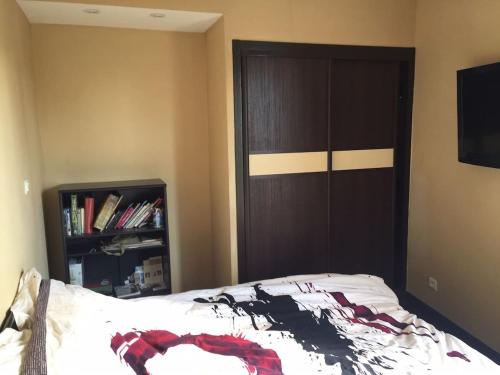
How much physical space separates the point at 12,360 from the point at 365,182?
2.64 meters

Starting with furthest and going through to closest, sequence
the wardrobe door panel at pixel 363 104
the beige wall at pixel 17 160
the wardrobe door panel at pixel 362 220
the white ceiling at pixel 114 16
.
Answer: the wardrobe door panel at pixel 362 220, the wardrobe door panel at pixel 363 104, the white ceiling at pixel 114 16, the beige wall at pixel 17 160

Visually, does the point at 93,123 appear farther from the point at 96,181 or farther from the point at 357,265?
the point at 357,265

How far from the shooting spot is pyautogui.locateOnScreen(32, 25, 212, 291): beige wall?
9.97 feet

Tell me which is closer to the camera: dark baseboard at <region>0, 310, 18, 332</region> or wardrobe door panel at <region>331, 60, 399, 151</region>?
dark baseboard at <region>0, 310, 18, 332</region>

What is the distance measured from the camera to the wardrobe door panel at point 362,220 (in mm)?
3283

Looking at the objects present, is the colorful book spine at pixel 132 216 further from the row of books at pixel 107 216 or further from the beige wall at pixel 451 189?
the beige wall at pixel 451 189

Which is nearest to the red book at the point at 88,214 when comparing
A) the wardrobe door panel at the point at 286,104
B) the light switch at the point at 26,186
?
the light switch at the point at 26,186

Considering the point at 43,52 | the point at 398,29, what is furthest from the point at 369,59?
the point at 43,52

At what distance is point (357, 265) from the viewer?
342cm

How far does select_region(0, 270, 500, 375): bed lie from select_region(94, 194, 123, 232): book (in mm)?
932

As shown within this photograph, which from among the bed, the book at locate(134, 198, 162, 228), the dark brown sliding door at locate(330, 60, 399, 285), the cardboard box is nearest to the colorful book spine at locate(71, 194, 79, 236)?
the book at locate(134, 198, 162, 228)

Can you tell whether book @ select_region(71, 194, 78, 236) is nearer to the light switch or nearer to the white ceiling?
the light switch

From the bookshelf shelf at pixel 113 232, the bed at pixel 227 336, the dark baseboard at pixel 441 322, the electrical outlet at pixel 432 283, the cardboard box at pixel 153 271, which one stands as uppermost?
the bookshelf shelf at pixel 113 232

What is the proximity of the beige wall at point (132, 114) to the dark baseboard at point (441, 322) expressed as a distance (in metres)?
1.72
